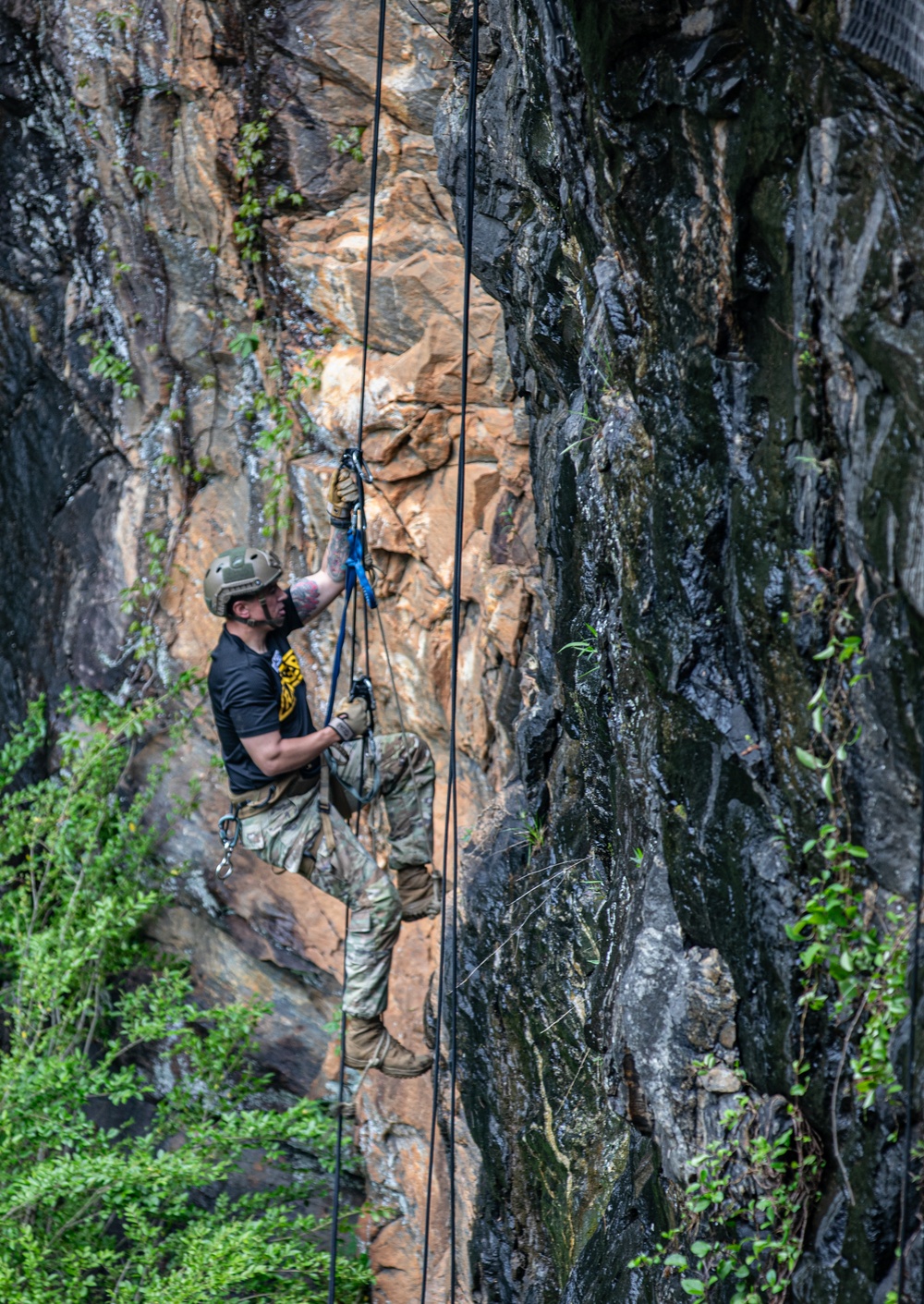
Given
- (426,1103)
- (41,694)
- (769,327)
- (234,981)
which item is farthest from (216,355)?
(769,327)

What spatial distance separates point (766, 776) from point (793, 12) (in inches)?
73.4

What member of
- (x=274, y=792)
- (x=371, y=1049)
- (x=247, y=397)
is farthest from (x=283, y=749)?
(x=247, y=397)

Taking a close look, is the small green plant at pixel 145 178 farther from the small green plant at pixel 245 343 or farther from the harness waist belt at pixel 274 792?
the harness waist belt at pixel 274 792

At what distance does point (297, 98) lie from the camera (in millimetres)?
6617

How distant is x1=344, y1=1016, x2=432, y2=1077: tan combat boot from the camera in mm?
5195

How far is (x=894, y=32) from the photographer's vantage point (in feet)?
8.61

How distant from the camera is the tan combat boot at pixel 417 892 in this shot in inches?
211

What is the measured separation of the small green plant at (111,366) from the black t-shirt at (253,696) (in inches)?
145

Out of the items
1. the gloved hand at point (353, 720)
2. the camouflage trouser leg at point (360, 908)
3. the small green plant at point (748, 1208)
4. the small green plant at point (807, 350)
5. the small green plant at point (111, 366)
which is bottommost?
the small green plant at point (748, 1208)

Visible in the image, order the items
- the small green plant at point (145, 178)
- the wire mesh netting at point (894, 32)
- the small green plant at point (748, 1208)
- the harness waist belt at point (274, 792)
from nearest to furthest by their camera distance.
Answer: the wire mesh netting at point (894, 32)
the small green plant at point (748, 1208)
the harness waist belt at point (274, 792)
the small green plant at point (145, 178)

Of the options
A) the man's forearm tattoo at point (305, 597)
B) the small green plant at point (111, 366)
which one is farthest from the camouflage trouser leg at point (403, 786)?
the small green plant at point (111, 366)

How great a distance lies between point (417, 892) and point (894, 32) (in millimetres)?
3786

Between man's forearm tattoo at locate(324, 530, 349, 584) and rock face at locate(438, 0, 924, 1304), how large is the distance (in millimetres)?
821

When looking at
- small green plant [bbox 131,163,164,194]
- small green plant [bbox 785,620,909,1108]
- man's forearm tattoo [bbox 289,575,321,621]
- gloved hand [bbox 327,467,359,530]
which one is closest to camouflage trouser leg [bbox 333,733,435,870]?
man's forearm tattoo [bbox 289,575,321,621]
